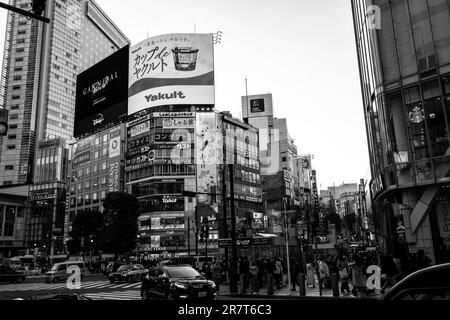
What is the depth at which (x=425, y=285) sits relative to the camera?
7.68ft

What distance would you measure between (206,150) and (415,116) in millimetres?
61459

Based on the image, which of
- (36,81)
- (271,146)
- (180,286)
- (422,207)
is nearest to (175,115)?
(271,146)

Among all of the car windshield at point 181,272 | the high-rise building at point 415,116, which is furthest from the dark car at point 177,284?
the high-rise building at point 415,116

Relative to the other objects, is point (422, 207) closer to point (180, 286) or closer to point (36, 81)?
point (180, 286)

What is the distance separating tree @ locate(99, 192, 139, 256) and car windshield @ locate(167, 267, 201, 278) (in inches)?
1402

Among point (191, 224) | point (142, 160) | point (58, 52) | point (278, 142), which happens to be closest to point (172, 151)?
point (142, 160)

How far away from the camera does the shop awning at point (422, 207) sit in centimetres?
2269

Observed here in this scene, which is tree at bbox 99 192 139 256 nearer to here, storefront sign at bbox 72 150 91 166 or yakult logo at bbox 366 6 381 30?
yakult logo at bbox 366 6 381 30

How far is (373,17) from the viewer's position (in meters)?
27.0

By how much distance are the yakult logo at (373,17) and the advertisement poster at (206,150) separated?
185 ft

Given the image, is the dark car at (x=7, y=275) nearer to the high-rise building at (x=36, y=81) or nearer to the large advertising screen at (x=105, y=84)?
the large advertising screen at (x=105, y=84)

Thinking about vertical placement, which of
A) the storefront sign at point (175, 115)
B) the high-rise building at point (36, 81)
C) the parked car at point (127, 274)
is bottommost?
the parked car at point (127, 274)

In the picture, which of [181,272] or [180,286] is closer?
[180,286]
